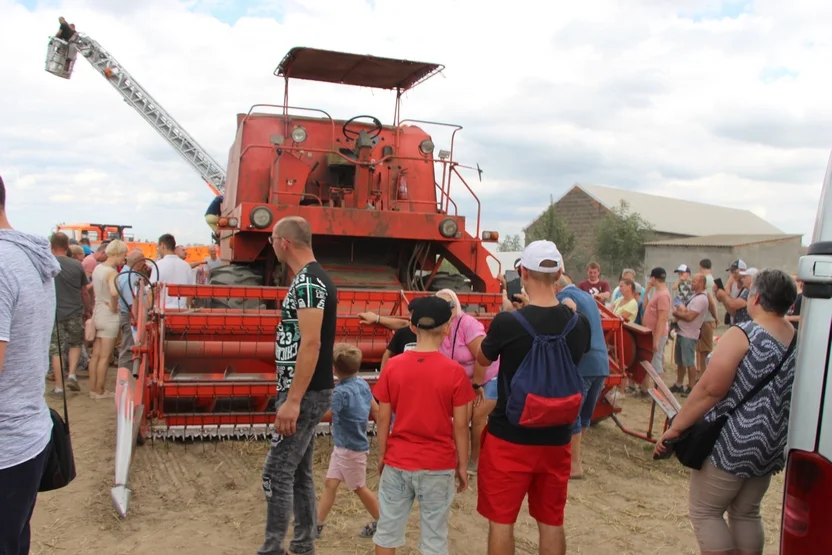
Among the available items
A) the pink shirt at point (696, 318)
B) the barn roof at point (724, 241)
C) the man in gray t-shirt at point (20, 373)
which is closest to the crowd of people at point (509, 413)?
the man in gray t-shirt at point (20, 373)

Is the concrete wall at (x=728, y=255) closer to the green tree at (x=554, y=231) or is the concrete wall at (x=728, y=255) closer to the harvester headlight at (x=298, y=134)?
the green tree at (x=554, y=231)

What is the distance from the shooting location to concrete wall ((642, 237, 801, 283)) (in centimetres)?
2711

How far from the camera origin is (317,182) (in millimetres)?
7859

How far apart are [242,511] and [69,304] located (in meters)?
4.74

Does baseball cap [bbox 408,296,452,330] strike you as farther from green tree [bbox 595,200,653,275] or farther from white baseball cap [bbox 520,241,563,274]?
green tree [bbox 595,200,653,275]

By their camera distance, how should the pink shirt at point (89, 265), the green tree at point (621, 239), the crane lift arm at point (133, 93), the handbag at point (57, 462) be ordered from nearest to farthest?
the handbag at point (57, 462), the pink shirt at point (89, 265), the crane lift arm at point (133, 93), the green tree at point (621, 239)

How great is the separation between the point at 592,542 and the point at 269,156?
16.9 feet

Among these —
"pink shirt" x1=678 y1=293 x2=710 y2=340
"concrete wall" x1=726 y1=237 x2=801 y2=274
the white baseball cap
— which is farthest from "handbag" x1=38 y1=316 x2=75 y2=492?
"concrete wall" x1=726 y1=237 x2=801 y2=274

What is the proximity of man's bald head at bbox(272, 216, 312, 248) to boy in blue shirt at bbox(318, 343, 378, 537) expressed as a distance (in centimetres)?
82

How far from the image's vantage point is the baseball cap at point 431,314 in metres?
3.43

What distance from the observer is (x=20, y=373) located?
7.91 feet

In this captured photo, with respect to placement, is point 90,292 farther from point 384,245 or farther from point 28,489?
point 28,489

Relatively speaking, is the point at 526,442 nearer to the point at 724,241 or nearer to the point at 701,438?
the point at 701,438

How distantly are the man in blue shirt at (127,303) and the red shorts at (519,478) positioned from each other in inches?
177
